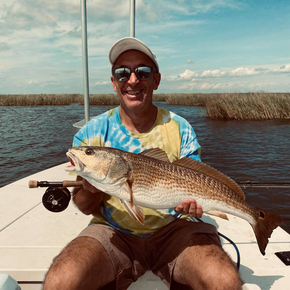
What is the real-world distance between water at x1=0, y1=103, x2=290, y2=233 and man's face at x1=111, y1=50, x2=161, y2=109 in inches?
210

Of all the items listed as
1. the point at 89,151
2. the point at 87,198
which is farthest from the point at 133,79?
the point at 87,198

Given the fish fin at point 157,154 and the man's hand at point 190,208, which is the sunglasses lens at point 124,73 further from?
the man's hand at point 190,208

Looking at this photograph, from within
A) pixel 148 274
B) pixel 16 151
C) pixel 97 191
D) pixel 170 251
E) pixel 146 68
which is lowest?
pixel 16 151

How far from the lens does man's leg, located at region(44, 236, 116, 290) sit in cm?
189

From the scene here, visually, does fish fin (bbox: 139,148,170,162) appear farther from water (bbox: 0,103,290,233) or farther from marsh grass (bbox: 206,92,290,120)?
marsh grass (bbox: 206,92,290,120)

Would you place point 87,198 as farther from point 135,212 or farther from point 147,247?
point 147,247

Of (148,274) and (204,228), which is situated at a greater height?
(204,228)

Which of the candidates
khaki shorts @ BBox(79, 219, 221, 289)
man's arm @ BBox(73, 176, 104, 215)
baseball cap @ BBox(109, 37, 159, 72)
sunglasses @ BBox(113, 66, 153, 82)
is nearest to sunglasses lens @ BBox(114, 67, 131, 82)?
sunglasses @ BBox(113, 66, 153, 82)

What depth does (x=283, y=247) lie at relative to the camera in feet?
9.98

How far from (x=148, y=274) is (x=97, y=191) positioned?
963 mm

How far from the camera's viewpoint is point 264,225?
2.33m

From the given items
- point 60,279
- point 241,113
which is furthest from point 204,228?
point 241,113

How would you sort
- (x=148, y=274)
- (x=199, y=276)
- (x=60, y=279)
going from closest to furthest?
(x=60, y=279), (x=199, y=276), (x=148, y=274)

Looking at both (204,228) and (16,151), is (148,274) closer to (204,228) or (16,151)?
(204,228)
